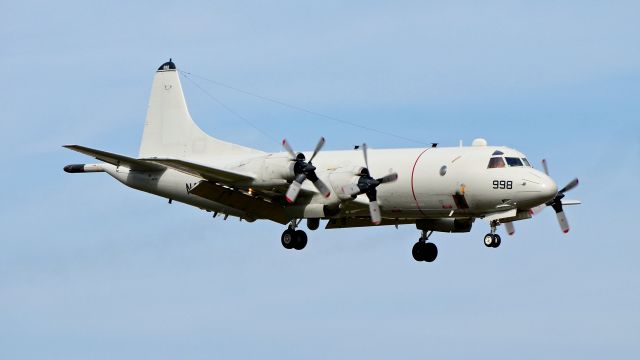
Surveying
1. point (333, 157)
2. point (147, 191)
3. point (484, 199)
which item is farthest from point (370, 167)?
point (147, 191)

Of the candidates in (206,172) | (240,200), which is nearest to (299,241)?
(240,200)

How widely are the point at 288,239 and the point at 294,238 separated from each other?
22cm

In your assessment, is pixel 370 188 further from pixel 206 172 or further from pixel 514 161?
pixel 206 172

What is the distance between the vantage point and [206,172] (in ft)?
140

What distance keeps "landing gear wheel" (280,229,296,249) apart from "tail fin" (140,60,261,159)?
5405mm


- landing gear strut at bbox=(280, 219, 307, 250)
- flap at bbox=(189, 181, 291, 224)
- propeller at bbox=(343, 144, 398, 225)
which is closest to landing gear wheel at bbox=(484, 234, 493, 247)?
propeller at bbox=(343, 144, 398, 225)

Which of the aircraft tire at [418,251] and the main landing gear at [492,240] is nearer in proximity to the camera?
the main landing gear at [492,240]

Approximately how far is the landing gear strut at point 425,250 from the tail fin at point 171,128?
8.67 metres

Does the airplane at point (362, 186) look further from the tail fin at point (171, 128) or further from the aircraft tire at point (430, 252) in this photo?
the tail fin at point (171, 128)

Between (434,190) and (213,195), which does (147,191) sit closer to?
(213,195)

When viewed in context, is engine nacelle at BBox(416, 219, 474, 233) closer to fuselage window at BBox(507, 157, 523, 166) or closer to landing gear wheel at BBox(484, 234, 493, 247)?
landing gear wheel at BBox(484, 234, 493, 247)

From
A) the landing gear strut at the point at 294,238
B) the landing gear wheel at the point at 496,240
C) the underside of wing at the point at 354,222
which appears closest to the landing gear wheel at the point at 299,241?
the landing gear strut at the point at 294,238

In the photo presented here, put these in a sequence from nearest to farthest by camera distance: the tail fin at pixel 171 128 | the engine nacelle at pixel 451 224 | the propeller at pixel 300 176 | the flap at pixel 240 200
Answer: the propeller at pixel 300 176, the flap at pixel 240 200, the engine nacelle at pixel 451 224, the tail fin at pixel 171 128

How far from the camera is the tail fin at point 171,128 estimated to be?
48562 mm
